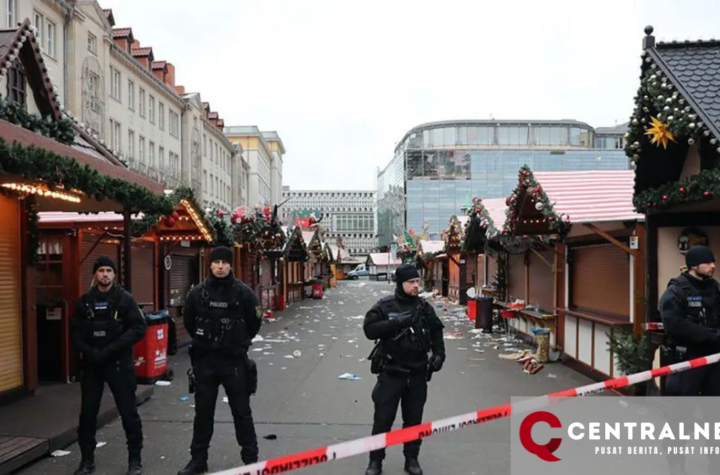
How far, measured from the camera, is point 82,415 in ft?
17.2

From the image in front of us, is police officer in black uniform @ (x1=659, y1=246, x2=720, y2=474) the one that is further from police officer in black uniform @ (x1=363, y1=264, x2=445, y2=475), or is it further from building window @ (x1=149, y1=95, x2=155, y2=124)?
building window @ (x1=149, y1=95, x2=155, y2=124)

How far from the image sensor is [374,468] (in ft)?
17.4

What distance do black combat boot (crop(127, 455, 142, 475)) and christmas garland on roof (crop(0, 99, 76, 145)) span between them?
348cm

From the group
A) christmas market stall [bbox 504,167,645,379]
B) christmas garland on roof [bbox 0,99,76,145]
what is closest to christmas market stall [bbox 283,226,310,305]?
christmas market stall [bbox 504,167,645,379]

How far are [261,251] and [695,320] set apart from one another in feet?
61.0

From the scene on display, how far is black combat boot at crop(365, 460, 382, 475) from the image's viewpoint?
207 inches

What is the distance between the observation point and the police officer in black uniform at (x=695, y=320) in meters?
5.04

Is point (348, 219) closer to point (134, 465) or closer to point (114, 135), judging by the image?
point (114, 135)

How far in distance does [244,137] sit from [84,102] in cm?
4640

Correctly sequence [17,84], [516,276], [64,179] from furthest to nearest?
[516,276] → [17,84] → [64,179]

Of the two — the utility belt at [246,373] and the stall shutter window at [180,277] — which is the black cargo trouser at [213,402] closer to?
the utility belt at [246,373]

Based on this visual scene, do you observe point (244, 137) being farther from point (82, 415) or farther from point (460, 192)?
point (82, 415)

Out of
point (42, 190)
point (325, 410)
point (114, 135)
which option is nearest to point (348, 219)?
point (114, 135)

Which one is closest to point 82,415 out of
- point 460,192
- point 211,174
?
point 211,174
